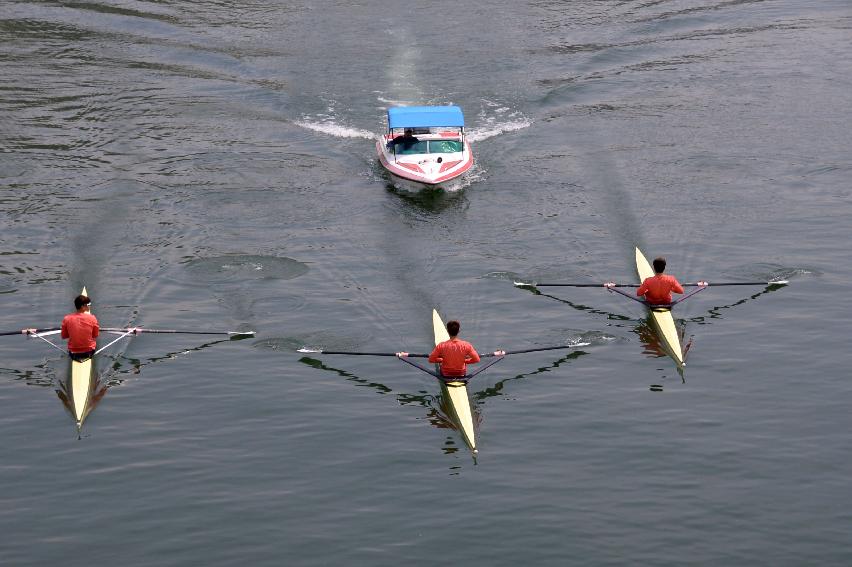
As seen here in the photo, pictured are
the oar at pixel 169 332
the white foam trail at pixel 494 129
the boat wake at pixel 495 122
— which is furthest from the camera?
the boat wake at pixel 495 122

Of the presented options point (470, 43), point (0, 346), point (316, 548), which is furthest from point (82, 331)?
point (470, 43)

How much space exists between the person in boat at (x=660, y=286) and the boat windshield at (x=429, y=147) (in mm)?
16219

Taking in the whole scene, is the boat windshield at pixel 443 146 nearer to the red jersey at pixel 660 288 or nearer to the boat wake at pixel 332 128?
the boat wake at pixel 332 128

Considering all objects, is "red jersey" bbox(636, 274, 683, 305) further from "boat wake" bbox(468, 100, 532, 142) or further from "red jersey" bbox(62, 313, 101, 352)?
"boat wake" bbox(468, 100, 532, 142)

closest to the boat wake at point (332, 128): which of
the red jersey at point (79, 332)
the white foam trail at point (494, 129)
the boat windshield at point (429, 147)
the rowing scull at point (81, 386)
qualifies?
the boat windshield at point (429, 147)

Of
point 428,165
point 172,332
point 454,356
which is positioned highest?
point 428,165

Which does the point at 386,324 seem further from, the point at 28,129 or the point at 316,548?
the point at 28,129

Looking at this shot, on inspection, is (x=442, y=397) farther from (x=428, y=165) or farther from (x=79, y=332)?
(x=428, y=165)

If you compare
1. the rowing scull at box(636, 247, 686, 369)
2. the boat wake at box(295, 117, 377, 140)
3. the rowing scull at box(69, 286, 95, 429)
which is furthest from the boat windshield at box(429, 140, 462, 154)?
the rowing scull at box(69, 286, 95, 429)

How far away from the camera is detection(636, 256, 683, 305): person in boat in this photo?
2998 centimetres

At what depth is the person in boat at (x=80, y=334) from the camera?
27188mm

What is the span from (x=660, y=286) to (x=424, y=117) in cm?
1754

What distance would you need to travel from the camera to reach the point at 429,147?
44750 mm

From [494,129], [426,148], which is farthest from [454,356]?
[494,129]
